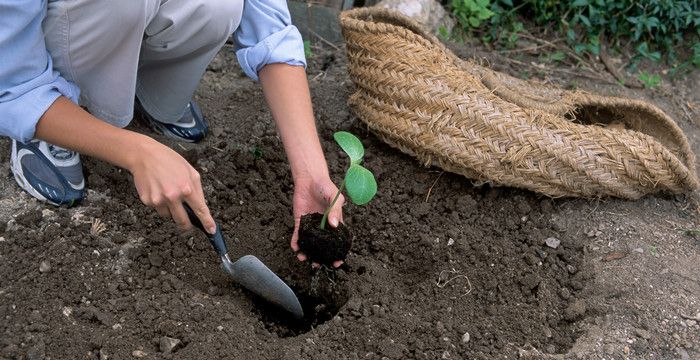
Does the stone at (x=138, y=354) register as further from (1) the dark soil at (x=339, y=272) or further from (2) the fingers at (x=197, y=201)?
(2) the fingers at (x=197, y=201)

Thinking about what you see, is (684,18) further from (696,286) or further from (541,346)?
(541,346)

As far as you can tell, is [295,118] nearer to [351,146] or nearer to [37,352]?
[351,146]

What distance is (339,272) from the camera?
1.96 metres

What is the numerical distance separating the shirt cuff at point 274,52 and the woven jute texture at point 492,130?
407 millimetres

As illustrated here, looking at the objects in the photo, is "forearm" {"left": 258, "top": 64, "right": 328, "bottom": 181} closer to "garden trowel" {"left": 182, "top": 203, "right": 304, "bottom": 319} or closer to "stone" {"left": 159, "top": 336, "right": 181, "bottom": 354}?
"garden trowel" {"left": 182, "top": 203, "right": 304, "bottom": 319}

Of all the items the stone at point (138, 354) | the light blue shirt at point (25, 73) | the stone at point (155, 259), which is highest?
the light blue shirt at point (25, 73)

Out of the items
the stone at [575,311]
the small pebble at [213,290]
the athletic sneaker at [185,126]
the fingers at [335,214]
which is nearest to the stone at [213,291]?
the small pebble at [213,290]

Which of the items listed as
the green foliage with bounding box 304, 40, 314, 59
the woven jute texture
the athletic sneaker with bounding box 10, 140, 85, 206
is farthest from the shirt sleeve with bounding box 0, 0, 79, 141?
the green foliage with bounding box 304, 40, 314, 59

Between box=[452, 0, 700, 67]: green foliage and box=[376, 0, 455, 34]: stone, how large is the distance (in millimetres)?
63

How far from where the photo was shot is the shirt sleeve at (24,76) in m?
1.59

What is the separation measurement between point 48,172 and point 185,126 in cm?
46

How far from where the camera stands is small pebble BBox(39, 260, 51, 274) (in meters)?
1.82

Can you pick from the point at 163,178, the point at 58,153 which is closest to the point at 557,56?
the point at 58,153

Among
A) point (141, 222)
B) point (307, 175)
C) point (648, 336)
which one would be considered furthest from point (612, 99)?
point (141, 222)
